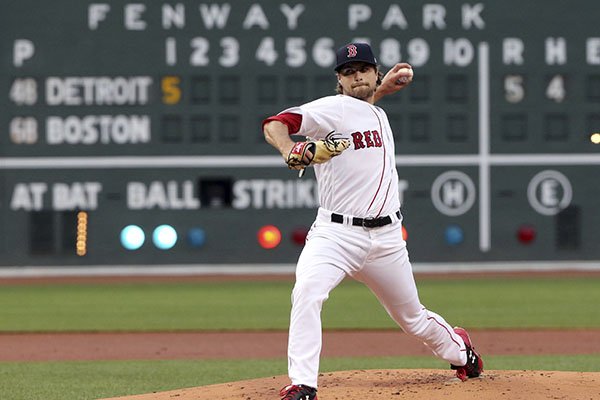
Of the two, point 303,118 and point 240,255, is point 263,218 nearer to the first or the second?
point 240,255

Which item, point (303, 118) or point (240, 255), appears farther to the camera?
point (240, 255)

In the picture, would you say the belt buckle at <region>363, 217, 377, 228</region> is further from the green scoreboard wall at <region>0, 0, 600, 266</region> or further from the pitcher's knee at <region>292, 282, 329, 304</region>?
the green scoreboard wall at <region>0, 0, 600, 266</region>

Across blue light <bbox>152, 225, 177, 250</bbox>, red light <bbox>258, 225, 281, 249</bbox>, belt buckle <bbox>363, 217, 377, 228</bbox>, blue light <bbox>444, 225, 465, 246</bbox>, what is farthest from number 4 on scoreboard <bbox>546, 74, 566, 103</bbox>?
belt buckle <bbox>363, 217, 377, 228</bbox>

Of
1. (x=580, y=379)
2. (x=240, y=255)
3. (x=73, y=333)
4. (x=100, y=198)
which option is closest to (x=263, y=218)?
(x=240, y=255)

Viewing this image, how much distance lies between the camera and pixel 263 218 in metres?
18.9

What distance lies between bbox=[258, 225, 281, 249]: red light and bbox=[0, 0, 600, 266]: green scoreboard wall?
0.12 feet

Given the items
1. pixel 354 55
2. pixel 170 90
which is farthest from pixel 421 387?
pixel 170 90

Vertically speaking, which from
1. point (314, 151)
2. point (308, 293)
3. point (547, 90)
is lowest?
point (308, 293)

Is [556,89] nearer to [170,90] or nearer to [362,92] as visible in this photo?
[170,90]

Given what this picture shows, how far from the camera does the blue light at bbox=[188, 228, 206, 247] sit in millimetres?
18828

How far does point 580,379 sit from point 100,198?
43.1 feet

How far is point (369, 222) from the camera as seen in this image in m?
5.95

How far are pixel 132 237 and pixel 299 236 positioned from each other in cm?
255

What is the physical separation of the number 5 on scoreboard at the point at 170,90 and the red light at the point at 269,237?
2.36m
